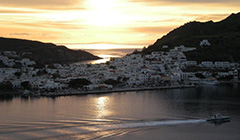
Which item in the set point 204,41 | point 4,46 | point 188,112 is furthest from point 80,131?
point 4,46

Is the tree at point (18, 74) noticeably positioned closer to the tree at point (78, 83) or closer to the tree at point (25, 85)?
the tree at point (25, 85)

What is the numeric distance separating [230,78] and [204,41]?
15462mm

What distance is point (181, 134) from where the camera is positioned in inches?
566

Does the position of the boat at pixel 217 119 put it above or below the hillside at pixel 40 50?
below

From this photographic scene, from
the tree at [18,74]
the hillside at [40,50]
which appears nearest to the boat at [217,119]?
the tree at [18,74]

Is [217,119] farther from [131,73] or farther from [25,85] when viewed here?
[131,73]

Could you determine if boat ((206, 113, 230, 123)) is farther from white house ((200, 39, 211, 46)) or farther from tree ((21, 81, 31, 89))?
white house ((200, 39, 211, 46))

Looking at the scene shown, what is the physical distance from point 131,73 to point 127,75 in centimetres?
113

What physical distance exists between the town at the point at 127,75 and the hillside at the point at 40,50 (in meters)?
24.7

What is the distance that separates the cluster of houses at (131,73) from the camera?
97.0 ft

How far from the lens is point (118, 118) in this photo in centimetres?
1666

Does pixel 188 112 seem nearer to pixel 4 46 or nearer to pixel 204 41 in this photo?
pixel 204 41

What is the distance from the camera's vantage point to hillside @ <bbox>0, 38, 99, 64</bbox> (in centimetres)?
7150

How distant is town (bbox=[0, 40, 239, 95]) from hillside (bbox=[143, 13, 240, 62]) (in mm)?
2414
